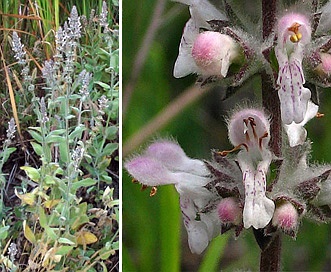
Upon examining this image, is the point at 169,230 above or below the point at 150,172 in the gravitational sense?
below

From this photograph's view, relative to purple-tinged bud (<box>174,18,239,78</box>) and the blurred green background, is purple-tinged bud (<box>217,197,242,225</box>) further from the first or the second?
the blurred green background

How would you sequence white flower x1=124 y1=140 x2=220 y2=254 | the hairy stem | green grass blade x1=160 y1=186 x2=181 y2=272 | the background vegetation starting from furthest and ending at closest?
the hairy stem
green grass blade x1=160 y1=186 x2=181 y2=272
the background vegetation
white flower x1=124 y1=140 x2=220 y2=254

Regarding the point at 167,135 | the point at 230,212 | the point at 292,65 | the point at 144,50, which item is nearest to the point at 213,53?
the point at 292,65

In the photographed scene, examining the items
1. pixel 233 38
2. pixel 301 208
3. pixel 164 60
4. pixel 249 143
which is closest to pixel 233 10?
pixel 233 38

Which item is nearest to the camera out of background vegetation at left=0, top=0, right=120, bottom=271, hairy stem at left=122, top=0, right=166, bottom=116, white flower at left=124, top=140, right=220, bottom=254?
white flower at left=124, top=140, right=220, bottom=254

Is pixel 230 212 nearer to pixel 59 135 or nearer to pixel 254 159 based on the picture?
pixel 254 159

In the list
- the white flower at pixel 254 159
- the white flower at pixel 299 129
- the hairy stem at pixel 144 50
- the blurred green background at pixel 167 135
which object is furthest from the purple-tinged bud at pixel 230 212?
the hairy stem at pixel 144 50

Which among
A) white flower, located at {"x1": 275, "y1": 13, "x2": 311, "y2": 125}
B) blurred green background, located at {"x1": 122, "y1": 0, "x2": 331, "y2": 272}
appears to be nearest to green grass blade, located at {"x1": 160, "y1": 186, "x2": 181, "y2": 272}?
blurred green background, located at {"x1": 122, "y1": 0, "x2": 331, "y2": 272}

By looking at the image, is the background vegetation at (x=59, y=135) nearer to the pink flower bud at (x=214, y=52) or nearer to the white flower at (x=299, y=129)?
the pink flower bud at (x=214, y=52)
